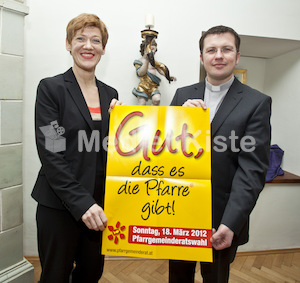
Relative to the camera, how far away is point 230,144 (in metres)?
1.06

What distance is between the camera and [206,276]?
1168mm

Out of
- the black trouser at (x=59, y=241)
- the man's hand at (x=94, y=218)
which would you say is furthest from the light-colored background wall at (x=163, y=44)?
the man's hand at (x=94, y=218)

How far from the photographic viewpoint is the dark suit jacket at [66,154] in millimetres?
1003

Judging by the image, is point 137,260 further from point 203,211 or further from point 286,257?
point 203,211

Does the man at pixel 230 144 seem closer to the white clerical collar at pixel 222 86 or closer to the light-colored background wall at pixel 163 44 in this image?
the white clerical collar at pixel 222 86

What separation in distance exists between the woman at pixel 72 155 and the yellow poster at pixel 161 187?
94mm

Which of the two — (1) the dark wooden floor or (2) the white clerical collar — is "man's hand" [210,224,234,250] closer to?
(2) the white clerical collar

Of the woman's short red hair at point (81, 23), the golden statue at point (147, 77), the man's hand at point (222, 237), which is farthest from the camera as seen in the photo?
the golden statue at point (147, 77)

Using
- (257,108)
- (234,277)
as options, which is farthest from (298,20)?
(234,277)

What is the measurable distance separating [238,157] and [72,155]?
0.68 m

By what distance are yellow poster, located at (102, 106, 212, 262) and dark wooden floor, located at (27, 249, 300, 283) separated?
1.20m

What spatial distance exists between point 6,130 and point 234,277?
2.00 metres

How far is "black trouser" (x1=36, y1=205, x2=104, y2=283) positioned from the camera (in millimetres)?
1083

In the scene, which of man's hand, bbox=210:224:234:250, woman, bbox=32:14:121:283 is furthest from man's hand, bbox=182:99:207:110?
man's hand, bbox=210:224:234:250
